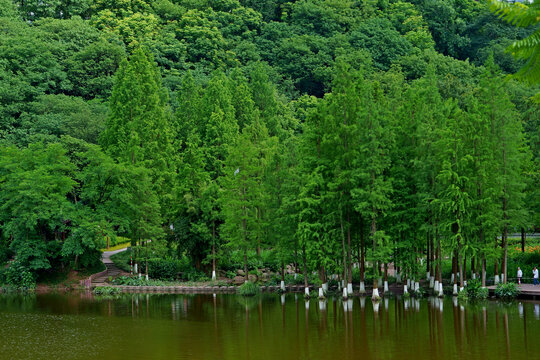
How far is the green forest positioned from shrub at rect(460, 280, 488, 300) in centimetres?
158

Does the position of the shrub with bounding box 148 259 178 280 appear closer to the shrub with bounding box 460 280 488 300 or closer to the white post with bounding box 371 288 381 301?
the white post with bounding box 371 288 381 301

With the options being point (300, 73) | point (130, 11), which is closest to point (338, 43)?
point (300, 73)

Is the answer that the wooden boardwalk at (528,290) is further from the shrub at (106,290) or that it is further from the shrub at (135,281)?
the shrub at (106,290)

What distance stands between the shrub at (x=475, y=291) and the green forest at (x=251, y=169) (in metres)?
1.58

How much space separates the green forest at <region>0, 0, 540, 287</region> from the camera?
126 ft

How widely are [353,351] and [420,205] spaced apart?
53.3 ft

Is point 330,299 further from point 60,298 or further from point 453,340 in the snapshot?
point 60,298

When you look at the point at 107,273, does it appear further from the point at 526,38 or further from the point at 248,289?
the point at 526,38

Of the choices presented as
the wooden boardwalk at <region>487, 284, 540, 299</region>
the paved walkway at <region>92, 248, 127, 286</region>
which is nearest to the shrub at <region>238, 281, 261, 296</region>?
the paved walkway at <region>92, 248, 127, 286</region>

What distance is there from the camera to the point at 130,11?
95688mm

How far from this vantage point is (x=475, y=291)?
38250mm

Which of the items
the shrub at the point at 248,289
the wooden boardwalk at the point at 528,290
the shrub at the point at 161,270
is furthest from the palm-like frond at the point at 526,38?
the shrub at the point at 161,270

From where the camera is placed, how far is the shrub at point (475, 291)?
1485 inches

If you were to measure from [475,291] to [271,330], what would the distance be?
48.8ft
